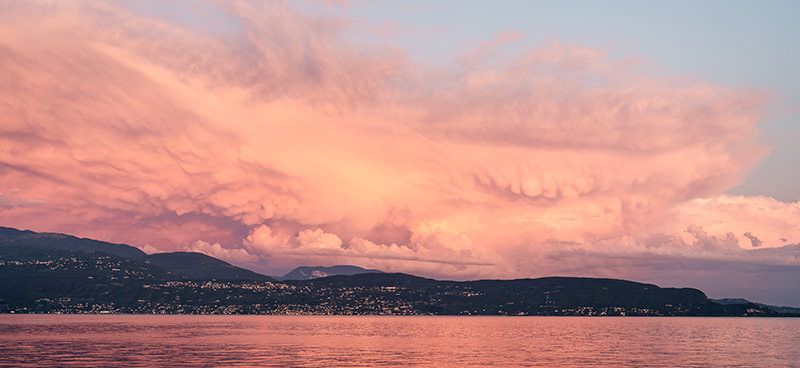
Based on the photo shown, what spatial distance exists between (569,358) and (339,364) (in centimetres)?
5814

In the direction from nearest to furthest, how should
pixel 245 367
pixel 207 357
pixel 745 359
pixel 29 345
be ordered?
1. pixel 245 367
2. pixel 207 357
3. pixel 745 359
4. pixel 29 345

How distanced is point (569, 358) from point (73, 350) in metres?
123

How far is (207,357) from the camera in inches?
6417

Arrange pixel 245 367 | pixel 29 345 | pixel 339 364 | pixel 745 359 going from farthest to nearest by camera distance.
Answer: pixel 29 345, pixel 745 359, pixel 339 364, pixel 245 367

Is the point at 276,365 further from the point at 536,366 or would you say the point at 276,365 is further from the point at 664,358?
the point at 664,358

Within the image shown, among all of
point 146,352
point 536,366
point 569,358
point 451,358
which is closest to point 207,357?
point 146,352

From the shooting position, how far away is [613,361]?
163500 millimetres

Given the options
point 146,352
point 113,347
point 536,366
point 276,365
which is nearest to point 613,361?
point 536,366

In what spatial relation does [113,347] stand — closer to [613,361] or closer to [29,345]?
[29,345]

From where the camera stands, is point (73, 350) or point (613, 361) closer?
point (613, 361)

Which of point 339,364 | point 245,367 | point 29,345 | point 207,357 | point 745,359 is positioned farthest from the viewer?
point 29,345

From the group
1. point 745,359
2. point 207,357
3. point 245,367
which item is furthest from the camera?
point 745,359

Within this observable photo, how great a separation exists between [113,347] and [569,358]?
120410 millimetres

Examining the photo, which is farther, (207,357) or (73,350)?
(73,350)
